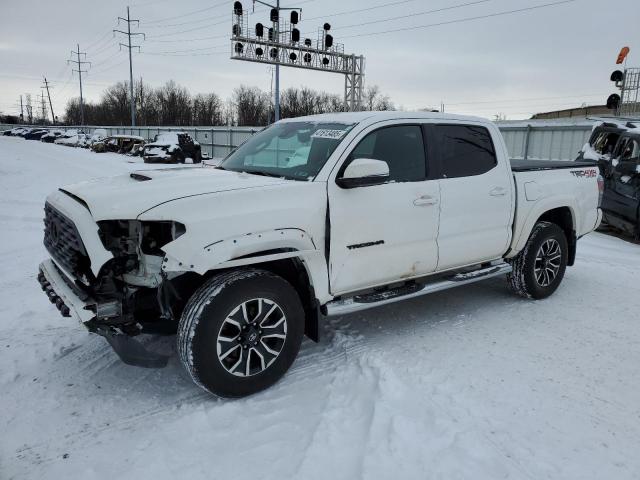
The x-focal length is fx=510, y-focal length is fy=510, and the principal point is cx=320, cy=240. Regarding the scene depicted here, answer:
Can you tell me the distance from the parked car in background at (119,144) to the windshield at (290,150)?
28.8m

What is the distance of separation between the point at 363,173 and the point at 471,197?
4.80 feet

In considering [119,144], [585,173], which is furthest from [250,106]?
[585,173]

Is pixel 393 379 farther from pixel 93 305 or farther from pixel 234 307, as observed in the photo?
pixel 93 305

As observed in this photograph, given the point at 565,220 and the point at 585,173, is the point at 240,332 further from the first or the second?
the point at 585,173

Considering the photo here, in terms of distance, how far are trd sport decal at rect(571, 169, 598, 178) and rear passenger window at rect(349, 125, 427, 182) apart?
236cm

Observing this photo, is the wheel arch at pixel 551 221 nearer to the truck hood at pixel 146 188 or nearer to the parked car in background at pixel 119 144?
the truck hood at pixel 146 188

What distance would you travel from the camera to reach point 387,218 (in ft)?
13.3

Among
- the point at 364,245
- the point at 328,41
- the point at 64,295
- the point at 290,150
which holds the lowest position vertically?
the point at 64,295

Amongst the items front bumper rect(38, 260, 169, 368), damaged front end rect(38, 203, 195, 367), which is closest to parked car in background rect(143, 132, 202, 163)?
damaged front end rect(38, 203, 195, 367)

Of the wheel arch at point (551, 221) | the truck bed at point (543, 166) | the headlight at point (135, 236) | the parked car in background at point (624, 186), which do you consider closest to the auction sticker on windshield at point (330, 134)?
the headlight at point (135, 236)

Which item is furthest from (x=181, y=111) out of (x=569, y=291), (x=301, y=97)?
(x=569, y=291)

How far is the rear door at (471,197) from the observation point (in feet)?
14.9

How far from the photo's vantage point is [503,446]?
302cm

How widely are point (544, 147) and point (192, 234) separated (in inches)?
606
